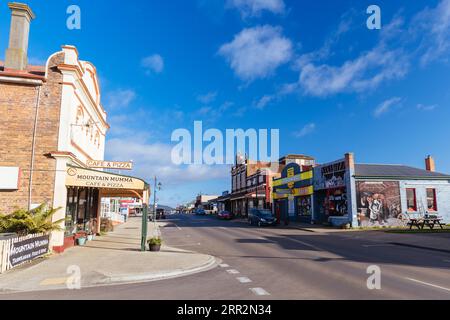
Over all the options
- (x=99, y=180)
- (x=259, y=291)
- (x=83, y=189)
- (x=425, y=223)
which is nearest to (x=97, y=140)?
(x=83, y=189)

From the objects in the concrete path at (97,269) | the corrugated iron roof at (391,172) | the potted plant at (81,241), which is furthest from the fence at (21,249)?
the corrugated iron roof at (391,172)

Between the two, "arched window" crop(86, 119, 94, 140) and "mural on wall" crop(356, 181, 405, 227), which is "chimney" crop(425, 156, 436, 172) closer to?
"mural on wall" crop(356, 181, 405, 227)

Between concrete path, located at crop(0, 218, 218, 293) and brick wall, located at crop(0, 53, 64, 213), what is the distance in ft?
10.1

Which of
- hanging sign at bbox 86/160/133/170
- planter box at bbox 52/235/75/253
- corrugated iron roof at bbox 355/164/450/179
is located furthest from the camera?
corrugated iron roof at bbox 355/164/450/179

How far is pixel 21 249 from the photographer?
11.7m

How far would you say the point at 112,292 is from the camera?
8297 mm

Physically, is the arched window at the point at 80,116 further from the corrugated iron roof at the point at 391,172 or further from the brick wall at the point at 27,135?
the corrugated iron roof at the point at 391,172

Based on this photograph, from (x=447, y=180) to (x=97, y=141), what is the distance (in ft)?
102

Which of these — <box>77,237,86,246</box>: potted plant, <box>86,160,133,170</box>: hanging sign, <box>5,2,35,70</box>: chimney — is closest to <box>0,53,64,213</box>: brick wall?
<box>5,2,35,70</box>: chimney

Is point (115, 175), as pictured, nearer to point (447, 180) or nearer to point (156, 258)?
point (156, 258)

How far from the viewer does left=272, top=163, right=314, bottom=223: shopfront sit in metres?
38.1

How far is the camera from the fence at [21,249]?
35.1 feet

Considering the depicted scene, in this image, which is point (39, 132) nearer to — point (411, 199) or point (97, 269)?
point (97, 269)

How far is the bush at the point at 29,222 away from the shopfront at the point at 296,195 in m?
26.0
